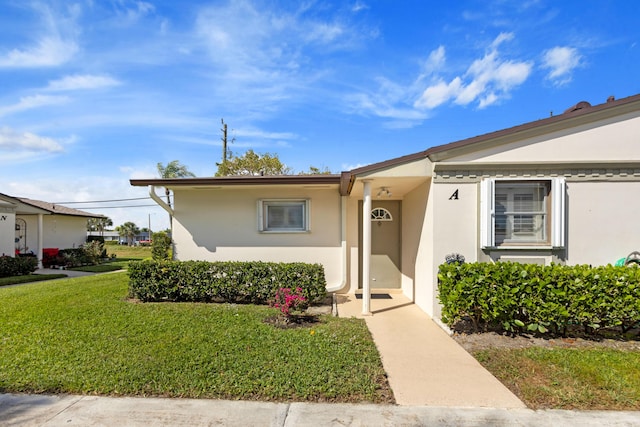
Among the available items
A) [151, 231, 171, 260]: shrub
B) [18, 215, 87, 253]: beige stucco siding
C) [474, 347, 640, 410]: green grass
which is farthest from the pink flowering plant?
[18, 215, 87, 253]: beige stucco siding

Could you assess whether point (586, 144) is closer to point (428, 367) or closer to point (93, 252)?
point (428, 367)

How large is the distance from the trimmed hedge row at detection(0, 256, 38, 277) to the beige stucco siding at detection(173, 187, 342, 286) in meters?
8.87

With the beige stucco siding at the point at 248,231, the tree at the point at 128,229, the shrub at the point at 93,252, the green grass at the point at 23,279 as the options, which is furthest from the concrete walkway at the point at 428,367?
the tree at the point at 128,229

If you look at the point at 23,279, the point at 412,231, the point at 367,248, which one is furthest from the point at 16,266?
the point at 412,231

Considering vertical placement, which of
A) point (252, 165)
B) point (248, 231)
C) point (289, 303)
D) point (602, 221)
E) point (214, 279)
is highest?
point (252, 165)

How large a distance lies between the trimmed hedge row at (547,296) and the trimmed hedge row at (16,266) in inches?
602

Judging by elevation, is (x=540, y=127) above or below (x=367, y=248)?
above

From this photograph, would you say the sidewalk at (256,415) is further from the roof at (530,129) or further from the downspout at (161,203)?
the downspout at (161,203)

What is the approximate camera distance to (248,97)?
8852 millimetres

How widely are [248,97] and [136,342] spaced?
7167 mm

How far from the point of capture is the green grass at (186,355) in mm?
2967

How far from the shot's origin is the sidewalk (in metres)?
2.49

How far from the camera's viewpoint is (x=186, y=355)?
3666mm

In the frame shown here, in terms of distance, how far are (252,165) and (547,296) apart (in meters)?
23.1
